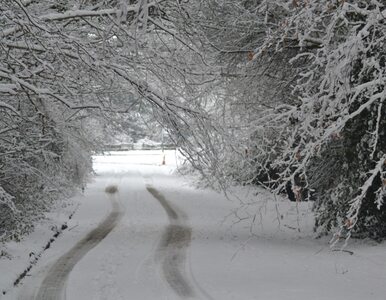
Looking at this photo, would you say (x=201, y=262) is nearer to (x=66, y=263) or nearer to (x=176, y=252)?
(x=176, y=252)

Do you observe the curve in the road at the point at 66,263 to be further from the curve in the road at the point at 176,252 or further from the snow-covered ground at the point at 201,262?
the curve in the road at the point at 176,252

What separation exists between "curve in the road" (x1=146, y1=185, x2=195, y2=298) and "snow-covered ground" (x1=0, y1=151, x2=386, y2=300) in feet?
0.06

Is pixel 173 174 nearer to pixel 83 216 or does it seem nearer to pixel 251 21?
pixel 83 216

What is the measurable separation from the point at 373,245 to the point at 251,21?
5219 millimetres

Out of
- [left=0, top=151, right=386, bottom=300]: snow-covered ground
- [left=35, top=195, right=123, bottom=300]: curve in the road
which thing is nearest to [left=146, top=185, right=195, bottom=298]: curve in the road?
[left=0, top=151, right=386, bottom=300]: snow-covered ground

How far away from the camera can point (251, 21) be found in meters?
11.6

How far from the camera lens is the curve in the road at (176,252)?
928cm

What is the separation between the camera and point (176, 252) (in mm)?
12359

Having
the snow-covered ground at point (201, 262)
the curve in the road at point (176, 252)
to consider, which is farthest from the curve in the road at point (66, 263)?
the curve in the road at point (176, 252)

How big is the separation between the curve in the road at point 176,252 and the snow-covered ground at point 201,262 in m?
0.02

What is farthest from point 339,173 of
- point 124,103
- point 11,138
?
point 11,138

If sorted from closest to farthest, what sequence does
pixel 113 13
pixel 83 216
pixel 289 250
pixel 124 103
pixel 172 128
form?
1. pixel 113 13
2. pixel 172 128
3. pixel 124 103
4. pixel 289 250
5. pixel 83 216

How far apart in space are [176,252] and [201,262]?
1.26 meters

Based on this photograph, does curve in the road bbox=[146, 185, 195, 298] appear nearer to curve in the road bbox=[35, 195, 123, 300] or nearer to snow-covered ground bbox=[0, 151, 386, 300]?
snow-covered ground bbox=[0, 151, 386, 300]
